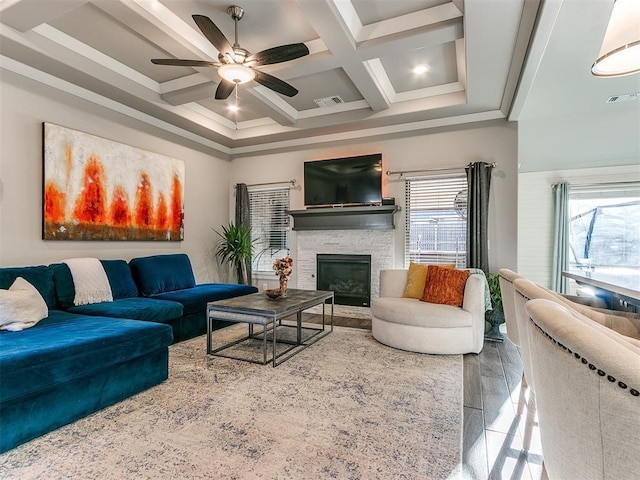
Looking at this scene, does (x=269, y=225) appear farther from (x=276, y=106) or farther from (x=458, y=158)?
(x=458, y=158)

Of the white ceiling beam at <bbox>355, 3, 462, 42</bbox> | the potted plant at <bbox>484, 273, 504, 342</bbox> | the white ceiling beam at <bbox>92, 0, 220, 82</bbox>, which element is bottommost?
the potted plant at <bbox>484, 273, 504, 342</bbox>

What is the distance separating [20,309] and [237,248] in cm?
348

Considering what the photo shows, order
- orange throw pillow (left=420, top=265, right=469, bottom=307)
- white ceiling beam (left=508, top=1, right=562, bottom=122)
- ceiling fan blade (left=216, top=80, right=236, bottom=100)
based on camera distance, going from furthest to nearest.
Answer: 1. orange throw pillow (left=420, top=265, right=469, bottom=307)
2. ceiling fan blade (left=216, top=80, right=236, bottom=100)
3. white ceiling beam (left=508, top=1, right=562, bottom=122)

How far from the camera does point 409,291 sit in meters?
3.88

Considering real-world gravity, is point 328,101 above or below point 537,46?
above

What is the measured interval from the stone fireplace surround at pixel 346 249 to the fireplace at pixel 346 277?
74 millimetres

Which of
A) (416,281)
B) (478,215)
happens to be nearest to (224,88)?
(416,281)

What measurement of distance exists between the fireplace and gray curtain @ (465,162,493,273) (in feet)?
5.04

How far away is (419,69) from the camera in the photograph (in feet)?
12.8

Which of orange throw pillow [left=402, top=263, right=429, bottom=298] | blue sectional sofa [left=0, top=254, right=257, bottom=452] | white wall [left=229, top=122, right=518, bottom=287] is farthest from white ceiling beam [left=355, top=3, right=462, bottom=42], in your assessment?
blue sectional sofa [left=0, top=254, right=257, bottom=452]

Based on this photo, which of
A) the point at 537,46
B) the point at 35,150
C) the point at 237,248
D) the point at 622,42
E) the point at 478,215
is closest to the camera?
the point at 622,42

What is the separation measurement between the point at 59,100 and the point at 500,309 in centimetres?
548

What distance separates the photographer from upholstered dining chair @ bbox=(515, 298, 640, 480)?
549 mm

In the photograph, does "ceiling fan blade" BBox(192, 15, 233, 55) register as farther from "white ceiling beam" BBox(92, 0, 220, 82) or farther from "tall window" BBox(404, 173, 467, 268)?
"tall window" BBox(404, 173, 467, 268)
